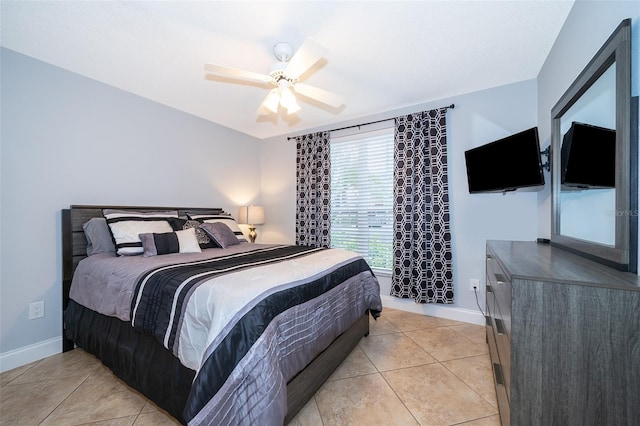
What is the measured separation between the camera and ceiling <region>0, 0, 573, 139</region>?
5.46ft

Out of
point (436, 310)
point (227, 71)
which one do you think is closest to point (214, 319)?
point (227, 71)

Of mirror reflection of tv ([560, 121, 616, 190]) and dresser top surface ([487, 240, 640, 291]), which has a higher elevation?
mirror reflection of tv ([560, 121, 616, 190])

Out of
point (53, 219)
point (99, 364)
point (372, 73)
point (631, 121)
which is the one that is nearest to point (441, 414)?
point (631, 121)

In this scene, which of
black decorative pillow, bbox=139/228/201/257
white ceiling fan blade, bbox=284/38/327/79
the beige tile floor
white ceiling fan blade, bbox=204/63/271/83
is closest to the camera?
the beige tile floor

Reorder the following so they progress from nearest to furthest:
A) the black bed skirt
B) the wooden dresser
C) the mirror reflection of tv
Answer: the wooden dresser < the mirror reflection of tv < the black bed skirt

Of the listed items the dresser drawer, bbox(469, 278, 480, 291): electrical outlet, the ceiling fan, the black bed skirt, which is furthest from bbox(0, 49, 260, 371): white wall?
bbox(469, 278, 480, 291): electrical outlet

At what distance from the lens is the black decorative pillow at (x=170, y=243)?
2.22 m

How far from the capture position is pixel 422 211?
2961mm

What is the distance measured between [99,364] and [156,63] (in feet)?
8.46

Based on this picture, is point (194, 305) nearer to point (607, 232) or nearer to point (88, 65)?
point (607, 232)

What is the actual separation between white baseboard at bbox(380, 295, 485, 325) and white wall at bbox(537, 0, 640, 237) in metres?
1.10

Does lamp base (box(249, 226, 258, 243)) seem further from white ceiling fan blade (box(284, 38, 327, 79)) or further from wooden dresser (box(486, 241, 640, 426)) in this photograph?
wooden dresser (box(486, 241, 640, 426))

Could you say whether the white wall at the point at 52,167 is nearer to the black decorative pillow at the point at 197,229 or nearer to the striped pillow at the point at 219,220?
the striped pillow at the point at 219,220

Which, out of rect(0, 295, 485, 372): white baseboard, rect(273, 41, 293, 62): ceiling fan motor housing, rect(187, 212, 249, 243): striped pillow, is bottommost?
rect(0, 295, 485, 372): white baseboard
